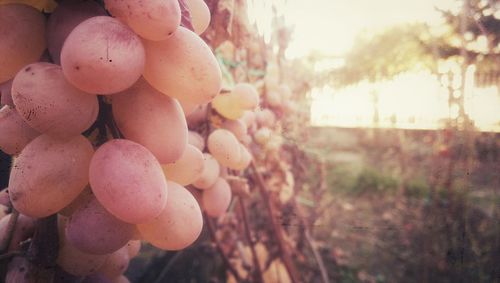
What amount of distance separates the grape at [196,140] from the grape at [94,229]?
1.07 feet

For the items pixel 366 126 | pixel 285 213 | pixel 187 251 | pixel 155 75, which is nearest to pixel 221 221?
pixel 187 251

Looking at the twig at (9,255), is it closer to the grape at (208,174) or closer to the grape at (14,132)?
the grape at (14,132)

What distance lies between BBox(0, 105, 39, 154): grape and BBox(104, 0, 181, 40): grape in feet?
0.58

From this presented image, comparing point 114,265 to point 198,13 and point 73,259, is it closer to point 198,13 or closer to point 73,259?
point 73,259

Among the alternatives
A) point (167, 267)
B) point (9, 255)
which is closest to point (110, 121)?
point (9, 255)

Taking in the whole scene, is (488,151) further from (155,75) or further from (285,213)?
(155,75)

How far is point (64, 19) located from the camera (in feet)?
1.23

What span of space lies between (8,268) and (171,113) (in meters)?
0.30

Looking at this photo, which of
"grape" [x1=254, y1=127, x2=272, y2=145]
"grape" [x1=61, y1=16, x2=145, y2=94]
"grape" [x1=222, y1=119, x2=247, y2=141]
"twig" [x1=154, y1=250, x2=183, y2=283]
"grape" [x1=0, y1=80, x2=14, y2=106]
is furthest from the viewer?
"twig" [x1=154, y1=250, x2=183, y2=283]

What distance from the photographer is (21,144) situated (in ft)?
1.42

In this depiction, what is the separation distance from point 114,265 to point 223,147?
302mm

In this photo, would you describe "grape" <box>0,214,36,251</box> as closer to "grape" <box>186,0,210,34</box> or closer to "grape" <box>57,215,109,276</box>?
"grape" <box>57,215,109,276</box>

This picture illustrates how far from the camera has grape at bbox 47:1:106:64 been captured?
37cm

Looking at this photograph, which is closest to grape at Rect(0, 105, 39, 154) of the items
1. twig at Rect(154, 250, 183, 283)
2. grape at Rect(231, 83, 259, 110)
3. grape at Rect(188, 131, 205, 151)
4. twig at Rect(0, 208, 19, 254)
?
twig at Rect(0, 208, 19, 254)
